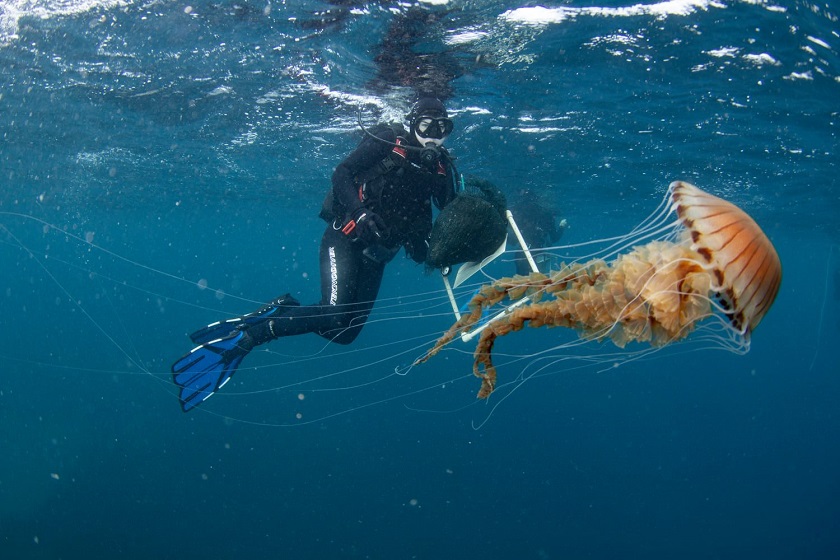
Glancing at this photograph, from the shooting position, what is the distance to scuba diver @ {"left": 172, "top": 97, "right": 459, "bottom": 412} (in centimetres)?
566

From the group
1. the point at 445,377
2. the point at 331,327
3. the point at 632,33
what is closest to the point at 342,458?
the point at 445,377

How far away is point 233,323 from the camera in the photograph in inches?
230

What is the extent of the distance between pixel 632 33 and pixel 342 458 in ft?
47.4

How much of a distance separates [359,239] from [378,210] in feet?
1.43

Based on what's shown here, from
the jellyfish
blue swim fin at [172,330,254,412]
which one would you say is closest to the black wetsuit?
blue swim fin at [172,330,254,412]

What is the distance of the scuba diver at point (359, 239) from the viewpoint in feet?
18.6

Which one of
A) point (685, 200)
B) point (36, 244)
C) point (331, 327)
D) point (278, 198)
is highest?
point (685, 200)

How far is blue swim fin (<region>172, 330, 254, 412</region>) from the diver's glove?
7.04 ft

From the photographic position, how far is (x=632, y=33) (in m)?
7.23

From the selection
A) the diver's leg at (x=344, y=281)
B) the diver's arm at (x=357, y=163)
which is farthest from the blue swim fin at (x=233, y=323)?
the diver's arm at (x=357, y=163)

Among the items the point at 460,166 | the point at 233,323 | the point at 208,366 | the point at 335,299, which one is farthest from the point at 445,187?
the point at 460,166

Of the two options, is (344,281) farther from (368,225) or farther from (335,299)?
(368,225)

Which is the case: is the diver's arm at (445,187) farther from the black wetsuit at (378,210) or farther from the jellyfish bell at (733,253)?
the jellyfish bell at (733,253)

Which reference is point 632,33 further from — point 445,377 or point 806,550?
point 445,377
